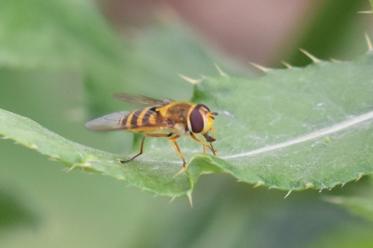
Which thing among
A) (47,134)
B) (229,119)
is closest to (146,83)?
(229,119)

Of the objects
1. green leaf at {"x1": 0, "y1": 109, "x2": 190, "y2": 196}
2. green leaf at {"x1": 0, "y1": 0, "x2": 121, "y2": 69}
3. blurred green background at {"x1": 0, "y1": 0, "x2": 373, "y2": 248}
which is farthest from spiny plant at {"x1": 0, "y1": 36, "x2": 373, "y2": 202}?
green leaf at {"x1": 0, "y1": 0, "x2": 121, "y2": 69}

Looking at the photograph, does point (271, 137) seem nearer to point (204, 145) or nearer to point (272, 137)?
point (272, 137)

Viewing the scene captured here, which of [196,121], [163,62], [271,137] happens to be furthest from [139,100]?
[163,62]

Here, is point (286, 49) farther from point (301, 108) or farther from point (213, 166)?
point (213, 166)

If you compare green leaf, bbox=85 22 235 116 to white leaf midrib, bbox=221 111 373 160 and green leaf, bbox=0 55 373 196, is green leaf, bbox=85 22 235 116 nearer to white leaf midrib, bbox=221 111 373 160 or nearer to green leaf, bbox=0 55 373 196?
green leaf, bbox=0 55 373 196

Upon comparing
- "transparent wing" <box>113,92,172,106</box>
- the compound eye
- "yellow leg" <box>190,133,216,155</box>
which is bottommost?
"yellow leg" <box>190,133,216,155</box>

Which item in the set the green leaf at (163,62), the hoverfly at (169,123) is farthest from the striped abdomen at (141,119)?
the green leaf at (163,62)
